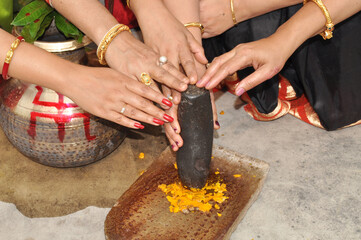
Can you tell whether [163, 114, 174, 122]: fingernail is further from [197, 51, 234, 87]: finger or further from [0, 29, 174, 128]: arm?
[197, 51, 234, 87]: finger

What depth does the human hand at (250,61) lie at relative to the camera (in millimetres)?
1855

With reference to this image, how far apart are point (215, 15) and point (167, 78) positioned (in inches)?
28.8

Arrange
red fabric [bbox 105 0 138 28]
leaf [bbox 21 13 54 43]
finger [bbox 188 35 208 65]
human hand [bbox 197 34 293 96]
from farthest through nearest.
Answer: red fabric [bbox 105 0 138 28], leaf [bbox 21 13 54 43], finger [bbox 188 35 208 65], human hand [bbox 197 34 293 96]

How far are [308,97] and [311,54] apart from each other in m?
0.26

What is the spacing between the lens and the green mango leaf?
2162mm

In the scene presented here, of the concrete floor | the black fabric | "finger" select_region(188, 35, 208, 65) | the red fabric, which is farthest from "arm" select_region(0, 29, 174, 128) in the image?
the black fabric

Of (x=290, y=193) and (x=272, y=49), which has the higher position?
(x=272, y=49)

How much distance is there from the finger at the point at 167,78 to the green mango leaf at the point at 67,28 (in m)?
0.54

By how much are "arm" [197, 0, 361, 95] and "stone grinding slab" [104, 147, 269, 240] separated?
448 millimetres

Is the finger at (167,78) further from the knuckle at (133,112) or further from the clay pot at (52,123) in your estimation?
the clay pot at (52,123)

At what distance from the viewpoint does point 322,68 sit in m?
2.45

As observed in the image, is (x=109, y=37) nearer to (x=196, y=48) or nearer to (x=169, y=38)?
(x=169, y=38)

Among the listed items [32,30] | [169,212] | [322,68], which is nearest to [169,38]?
[32,30]

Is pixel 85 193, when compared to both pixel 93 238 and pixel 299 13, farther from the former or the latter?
pixel 299 13
